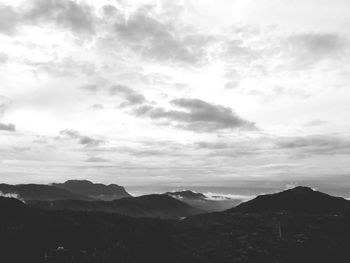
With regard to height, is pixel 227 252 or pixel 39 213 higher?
pixel 39 213

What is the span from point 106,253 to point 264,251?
80094 mm

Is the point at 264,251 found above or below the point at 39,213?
below

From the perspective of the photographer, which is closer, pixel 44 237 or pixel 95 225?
pixel 44 237

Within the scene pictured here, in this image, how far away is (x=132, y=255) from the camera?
13100cm

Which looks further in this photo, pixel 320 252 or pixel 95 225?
pixel 320 252

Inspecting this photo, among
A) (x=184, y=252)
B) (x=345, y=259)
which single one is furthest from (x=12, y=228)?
(x=345, y=259)

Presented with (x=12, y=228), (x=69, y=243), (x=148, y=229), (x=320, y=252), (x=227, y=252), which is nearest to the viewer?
(x=69, y=243)

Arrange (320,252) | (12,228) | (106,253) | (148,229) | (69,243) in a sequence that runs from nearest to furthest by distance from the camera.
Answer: (106,253) < (69,243) < (12,228) < (148,229) < (320,252)

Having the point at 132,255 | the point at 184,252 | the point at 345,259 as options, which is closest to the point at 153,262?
the point at 132,255

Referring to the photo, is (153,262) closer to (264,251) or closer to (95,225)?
(95,225)

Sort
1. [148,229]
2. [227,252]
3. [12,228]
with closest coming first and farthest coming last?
[12,228], [148,229], [227,252]

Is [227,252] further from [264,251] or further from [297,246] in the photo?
[297,246]

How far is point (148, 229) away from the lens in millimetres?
161250

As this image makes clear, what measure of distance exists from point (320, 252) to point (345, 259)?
1072cm
